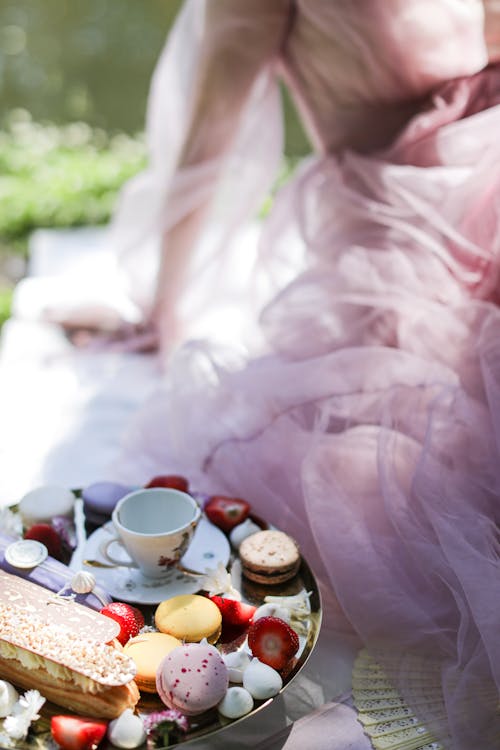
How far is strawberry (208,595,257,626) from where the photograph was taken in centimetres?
99

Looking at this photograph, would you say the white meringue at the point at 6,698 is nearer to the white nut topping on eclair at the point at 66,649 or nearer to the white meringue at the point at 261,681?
the white nut topping on eclair at the point at 66,649

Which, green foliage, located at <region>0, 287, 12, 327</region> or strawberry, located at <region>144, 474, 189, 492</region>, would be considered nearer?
strawberry, located at <region>144, 474, 189, 492</region>

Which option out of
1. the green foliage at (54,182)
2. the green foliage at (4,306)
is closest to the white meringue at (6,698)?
the green foliage at (4,306)

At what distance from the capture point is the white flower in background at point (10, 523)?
1139 millimetres

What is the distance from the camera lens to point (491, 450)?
1188 mm

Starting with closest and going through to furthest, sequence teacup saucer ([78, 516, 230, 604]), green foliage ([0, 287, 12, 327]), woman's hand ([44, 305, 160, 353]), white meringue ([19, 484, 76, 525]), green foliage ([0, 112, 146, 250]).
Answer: teacup saucer ([78, 516, 230, 604]) < white meringue ([19, 484, 76, 525]) < woman's hand ([44, 305, 160, 353]) < green foliage ([0, 287, 12, 327]) < green foliage ([0, 112, 146, 250])

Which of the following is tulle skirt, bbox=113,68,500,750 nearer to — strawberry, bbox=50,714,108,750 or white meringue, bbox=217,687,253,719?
white meringue, bbox=217,687,253,719

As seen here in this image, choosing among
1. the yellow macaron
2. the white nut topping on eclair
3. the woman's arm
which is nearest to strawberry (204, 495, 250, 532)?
the yellow macaron

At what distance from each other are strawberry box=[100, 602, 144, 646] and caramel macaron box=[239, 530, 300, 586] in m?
0.15

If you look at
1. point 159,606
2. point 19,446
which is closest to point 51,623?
point 159,606

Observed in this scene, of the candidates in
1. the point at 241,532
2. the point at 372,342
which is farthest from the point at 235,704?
the point at 372,342

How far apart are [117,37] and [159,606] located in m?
5.55

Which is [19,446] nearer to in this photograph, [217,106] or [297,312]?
[297,312]

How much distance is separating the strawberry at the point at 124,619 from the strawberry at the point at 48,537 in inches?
→ 5.5
